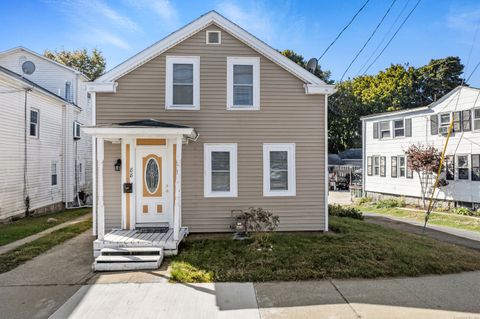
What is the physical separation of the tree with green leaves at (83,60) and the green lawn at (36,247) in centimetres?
2665

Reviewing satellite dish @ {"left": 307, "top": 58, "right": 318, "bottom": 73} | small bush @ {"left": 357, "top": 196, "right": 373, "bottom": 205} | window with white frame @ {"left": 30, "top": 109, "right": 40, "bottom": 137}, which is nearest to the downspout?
window with white frame @ {"left": 30, "top": 109, "right": 40, "bottom": 137}

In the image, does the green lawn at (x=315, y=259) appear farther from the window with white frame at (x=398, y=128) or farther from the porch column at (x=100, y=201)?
the window with white frame at (x=398, y=128)

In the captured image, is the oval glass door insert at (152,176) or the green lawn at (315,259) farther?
the oval glass door insert at (152,176)

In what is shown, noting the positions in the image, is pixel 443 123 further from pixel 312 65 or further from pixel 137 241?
pixel 137 241

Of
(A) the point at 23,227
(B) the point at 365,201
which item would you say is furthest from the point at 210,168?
(B) the point at 365,201

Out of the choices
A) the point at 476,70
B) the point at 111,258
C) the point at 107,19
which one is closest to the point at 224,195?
the point at 111,258

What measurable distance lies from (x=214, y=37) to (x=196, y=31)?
22.7 inches

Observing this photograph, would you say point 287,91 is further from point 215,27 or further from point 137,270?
point 137,270

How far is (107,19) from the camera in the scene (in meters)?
10.2

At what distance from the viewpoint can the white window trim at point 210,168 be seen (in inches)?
325

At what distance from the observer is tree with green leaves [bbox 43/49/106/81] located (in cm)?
3083

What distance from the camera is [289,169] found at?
848 cm

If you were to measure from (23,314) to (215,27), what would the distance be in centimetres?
820

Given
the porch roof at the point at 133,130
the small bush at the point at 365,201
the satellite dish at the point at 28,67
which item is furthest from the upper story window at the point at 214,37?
the small bush at the point at 365,201
